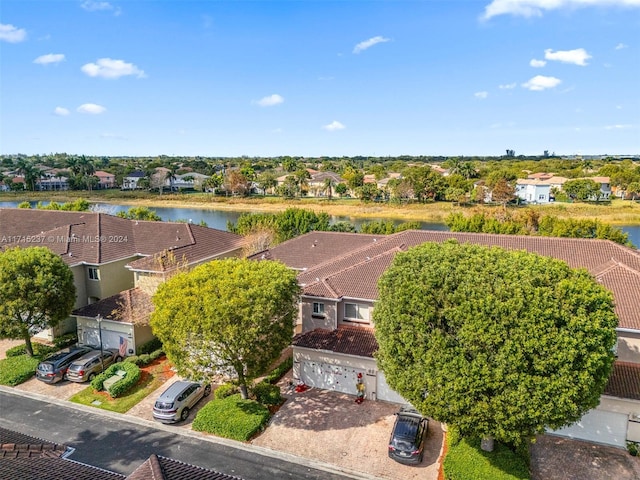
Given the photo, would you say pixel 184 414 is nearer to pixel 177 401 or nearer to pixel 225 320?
pixel 177 401

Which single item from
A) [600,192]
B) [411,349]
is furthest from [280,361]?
[600,192]

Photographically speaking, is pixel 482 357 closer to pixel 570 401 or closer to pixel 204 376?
pixel 570 401

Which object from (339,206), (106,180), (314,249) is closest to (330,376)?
(314,249)

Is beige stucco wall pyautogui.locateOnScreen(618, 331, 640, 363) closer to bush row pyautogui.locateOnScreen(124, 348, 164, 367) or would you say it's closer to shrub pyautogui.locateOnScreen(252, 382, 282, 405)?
shrub pyautogui.locateOnScreen(252, 382, 282, 405)

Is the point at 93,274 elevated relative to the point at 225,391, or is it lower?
elevated

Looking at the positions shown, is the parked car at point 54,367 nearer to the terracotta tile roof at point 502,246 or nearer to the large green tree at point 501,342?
the terracotta tile roof at point 502,246

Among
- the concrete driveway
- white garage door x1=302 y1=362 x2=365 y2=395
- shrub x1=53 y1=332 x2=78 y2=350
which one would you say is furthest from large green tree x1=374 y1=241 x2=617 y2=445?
shrub x1=53 y1=332 x2=78 y2=350

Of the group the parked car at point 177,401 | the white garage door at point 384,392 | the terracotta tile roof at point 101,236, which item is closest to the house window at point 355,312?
the white garage door at point 384,392
